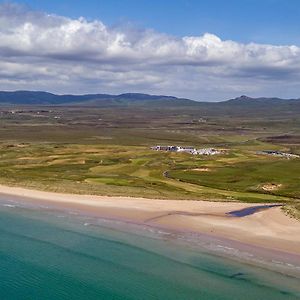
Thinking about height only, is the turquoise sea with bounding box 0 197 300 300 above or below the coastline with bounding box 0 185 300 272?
below

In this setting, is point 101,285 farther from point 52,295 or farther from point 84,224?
point 84,224

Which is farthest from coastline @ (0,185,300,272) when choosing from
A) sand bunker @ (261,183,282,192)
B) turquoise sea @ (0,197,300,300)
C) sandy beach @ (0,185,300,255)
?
sand bunker @ (261,183,282,192)

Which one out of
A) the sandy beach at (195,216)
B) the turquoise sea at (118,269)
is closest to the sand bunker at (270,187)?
the sandy beach at (195,216)

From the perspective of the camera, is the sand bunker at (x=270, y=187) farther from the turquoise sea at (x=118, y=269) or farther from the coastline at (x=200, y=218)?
the turquoise sea at (x=118, y=269)

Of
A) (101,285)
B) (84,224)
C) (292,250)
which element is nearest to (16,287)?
(101,285)

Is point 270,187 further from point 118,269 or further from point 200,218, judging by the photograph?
point 118,269

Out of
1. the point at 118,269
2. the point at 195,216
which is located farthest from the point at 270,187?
the point at 118,269

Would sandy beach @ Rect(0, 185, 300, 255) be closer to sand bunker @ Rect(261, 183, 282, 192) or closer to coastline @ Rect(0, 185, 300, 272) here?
coastline @ Rect(0, 185, 300, 272)
